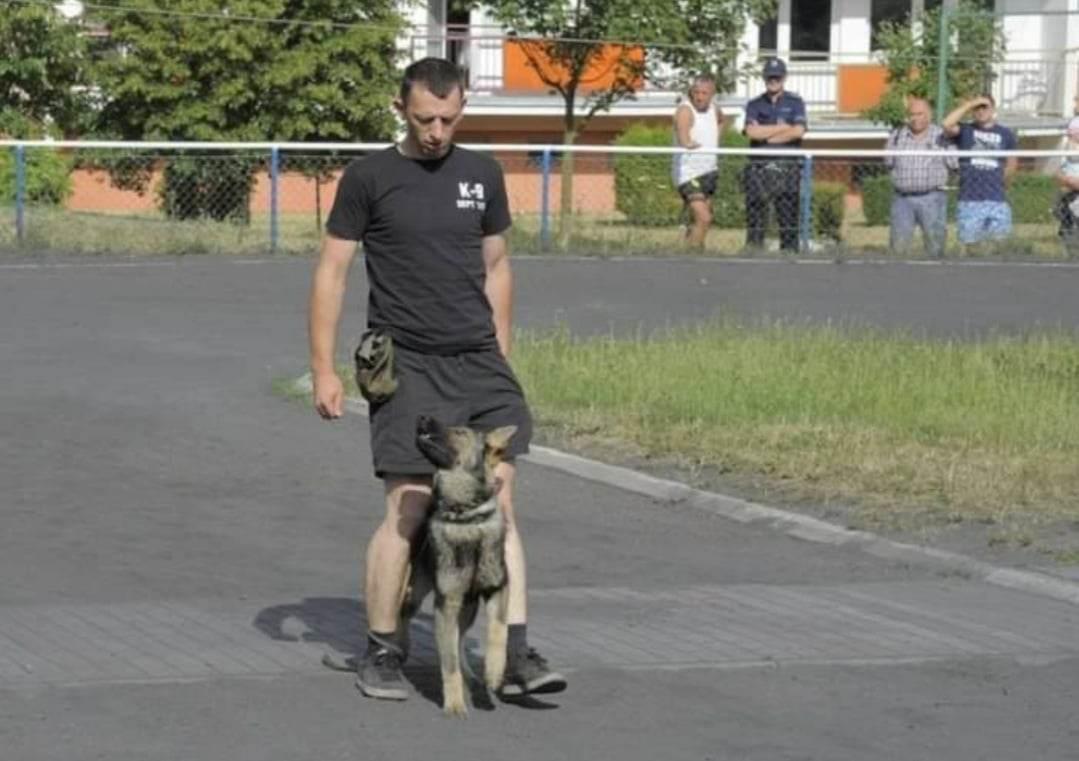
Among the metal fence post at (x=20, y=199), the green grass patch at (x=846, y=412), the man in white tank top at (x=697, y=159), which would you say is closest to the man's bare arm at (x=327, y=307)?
the green grass patch at (x=846, y=412)

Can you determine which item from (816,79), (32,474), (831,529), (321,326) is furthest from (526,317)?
(816,79)

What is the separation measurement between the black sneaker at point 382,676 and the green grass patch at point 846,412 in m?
4.05

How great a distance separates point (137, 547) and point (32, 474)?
90.6 inches

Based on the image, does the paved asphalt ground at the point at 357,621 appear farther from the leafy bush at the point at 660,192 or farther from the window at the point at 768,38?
the window at the point at 768,38

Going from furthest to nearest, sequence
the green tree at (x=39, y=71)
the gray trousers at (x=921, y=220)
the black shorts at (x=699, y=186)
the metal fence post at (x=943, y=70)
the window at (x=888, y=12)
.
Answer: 1. the window at (x=888, y=12)
2. the green tree at (x=39, y=71)
3. the metal fence post at (x=943, y=70)
4. the black shorts at (x=699, y=186)
5. the gray trousers at (x=921, y=220)

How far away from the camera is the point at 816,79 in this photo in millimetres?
47188

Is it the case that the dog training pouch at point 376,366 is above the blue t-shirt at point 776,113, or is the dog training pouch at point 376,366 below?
below

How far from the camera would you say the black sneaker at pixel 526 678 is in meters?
8.31

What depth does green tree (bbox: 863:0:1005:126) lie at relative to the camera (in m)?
39.0

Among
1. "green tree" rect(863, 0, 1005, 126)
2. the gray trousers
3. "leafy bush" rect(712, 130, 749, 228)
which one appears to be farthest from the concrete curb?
"green tree" rect(863, 0, 1005, 126)

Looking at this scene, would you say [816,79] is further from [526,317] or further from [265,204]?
[526,317]

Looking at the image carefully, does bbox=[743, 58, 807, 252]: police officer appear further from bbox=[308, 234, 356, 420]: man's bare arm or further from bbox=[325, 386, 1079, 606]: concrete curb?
bbox=[308, 234, 356, 420]: man's bare arm

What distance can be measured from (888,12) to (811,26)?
1.39 m

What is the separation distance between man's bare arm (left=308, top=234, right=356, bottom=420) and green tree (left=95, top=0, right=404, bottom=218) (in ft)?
87.1
